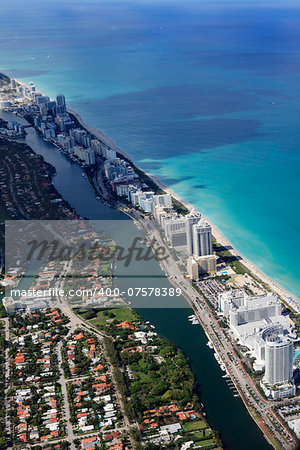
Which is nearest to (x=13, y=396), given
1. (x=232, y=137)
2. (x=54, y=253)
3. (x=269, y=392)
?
(x=269, y=392)

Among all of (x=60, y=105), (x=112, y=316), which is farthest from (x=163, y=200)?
(x=60, y=105)

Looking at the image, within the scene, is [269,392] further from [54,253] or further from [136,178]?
[136,178]

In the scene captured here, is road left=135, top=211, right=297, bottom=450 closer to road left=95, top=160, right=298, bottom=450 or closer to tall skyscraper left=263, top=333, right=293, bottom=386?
road left=95, top=160, right=298, bottom=450

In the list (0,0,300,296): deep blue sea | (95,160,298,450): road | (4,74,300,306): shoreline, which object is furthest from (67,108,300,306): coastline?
(95,160,298,450): road

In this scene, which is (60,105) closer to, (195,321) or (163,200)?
(163,200)

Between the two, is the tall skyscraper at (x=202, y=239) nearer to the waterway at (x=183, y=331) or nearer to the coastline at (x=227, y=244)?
the coastline at (x=227, y=244)

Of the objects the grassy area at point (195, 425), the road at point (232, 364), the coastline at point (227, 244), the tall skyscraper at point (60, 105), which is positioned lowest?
the grassy area at point (195, 425)

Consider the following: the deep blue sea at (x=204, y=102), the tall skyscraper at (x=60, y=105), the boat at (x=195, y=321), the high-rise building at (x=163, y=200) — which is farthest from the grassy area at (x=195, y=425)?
the tall skyscraper at (x=60, y=105)
